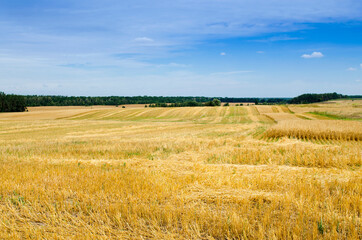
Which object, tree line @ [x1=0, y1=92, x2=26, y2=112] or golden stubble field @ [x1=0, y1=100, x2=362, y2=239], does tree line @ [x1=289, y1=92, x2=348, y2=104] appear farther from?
golden stubble field @ [x1=0, y1=100, x2=362, y2=239]

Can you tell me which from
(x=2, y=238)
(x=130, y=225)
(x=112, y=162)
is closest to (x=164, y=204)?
(x=130, y=225)

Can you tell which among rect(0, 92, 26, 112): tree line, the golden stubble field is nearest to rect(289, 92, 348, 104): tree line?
rect(0, 92, 26, 112): tree line

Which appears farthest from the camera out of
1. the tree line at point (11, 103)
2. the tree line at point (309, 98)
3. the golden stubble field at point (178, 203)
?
the tree line at point (309, 98)

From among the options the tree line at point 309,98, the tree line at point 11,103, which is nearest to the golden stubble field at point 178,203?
the tree line at point 11,103

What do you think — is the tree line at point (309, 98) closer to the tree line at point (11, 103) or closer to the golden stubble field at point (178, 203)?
the tree line at point (11, 103)

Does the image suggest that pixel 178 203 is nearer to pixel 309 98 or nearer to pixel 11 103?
pixel 11 103

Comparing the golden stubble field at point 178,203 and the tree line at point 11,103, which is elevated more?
the tree line at point 11,103

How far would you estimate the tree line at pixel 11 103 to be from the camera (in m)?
107

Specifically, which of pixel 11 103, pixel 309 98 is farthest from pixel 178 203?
pixel 309 98

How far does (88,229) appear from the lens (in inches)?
200

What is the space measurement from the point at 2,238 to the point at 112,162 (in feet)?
20.5

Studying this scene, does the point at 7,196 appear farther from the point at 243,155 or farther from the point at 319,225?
the point at 243,155

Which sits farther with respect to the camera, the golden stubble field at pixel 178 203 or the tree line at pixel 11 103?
the tree line at pixel 11 103

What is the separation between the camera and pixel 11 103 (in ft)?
355
